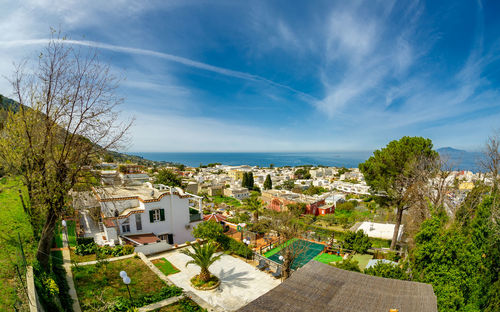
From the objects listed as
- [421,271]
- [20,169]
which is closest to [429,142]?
[421,271]

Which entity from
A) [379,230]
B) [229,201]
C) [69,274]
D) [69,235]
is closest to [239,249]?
[69,274]

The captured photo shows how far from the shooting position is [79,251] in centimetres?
1080

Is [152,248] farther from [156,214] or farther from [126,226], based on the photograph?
[156,214]

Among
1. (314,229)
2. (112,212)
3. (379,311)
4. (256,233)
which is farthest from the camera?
(314,229)

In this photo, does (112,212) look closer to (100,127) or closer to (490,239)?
(100,127)

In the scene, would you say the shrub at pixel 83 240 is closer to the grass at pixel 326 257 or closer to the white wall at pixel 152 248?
the white wall at pixel 152 248

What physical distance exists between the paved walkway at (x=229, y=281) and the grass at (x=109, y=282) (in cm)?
169

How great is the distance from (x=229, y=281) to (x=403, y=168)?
48.7ft

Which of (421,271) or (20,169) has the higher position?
(20,169)

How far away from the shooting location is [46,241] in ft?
24.7

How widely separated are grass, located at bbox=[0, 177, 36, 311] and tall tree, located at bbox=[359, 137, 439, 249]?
1969cm

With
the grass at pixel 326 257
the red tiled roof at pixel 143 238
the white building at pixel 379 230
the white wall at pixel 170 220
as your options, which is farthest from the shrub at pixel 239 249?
the white building at pixel 379 230

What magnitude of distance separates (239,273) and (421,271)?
8.46m

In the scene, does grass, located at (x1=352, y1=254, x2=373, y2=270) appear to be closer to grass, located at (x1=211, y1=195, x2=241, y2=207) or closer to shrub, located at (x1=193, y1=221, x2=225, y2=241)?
shrub, located at (x1=193, y1=221, x2=225, y2=241)
